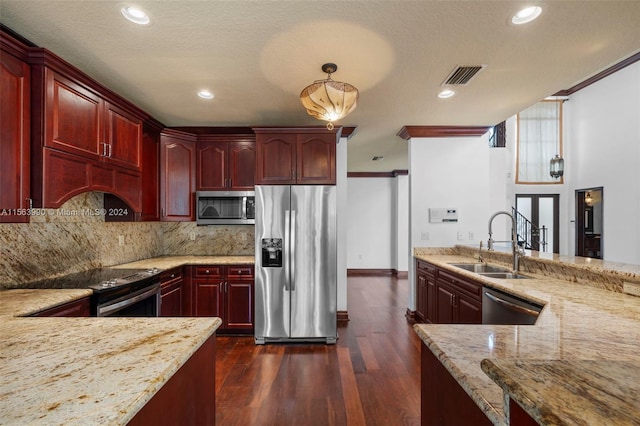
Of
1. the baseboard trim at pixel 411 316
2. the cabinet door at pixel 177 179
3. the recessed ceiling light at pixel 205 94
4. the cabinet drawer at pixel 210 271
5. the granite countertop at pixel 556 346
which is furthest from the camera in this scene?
the baseboard trim at pixel 411 316

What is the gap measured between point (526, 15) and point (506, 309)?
74.9 inches

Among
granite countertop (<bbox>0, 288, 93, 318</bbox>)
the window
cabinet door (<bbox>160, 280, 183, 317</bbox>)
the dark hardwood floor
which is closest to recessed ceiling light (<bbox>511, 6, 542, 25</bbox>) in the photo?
the dark hardwood floor

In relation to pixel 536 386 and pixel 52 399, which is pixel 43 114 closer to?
pixel 52 399

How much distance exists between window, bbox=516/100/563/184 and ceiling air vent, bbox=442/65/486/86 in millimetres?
6298

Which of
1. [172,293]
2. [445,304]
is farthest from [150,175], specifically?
[445,304]

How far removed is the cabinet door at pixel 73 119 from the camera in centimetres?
207

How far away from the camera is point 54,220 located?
2584 millimetres

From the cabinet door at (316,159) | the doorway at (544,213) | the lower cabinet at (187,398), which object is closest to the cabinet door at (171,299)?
the cabinet door at (316,159)

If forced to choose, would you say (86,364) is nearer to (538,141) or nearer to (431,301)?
(431,301)

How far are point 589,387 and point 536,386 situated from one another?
0.28 feet

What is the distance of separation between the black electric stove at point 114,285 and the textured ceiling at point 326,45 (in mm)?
1729

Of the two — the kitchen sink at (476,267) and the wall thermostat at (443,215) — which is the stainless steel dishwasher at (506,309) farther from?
the wall thermostat at (443,215)

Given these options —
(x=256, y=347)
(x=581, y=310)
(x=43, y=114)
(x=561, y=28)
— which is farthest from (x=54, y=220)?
(x=561, y=28)

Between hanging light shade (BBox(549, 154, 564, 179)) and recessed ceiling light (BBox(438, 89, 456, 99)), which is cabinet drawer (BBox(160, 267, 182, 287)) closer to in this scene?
recessed ceiling light (BBox(438, 89, 456, 99))
